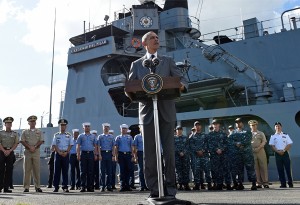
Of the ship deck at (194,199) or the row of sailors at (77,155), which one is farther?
the row of sailors at (77,155)

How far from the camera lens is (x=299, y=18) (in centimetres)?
1073

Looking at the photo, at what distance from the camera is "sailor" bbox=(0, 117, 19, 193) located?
6.16 meters

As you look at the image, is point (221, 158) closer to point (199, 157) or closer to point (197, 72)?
point (199, 157)

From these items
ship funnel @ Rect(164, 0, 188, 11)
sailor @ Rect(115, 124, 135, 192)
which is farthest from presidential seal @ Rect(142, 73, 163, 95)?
ship funnel @ Rect(164, 0, 188, 11)

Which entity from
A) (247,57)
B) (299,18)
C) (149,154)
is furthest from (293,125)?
(149,154)

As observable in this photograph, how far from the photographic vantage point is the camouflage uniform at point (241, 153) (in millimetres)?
6223

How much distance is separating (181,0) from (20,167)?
32.5 ft

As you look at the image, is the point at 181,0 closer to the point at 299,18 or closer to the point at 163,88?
the point at 299,18

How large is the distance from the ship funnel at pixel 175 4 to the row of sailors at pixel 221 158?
925 centimetres

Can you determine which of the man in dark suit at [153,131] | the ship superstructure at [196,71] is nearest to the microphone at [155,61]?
the man in dark suit at [153,131]

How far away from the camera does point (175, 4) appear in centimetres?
1470

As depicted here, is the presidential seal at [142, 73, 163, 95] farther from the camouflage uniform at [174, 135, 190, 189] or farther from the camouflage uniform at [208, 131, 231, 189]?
the camouflage uniform at [174, 135, 190, 189]

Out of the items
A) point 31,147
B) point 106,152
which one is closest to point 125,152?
point 106,152

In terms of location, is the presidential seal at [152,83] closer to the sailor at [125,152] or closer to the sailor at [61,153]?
the sailor at [61,153]
